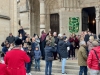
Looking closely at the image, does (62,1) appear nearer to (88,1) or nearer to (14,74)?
(88,1)

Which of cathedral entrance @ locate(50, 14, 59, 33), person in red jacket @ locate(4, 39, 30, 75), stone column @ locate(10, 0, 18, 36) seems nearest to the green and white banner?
cathedral entrance @ locate(50, 14, 59, 33)

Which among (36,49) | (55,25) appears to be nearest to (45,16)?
(55,25)

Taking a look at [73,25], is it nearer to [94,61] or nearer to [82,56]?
[82,56]

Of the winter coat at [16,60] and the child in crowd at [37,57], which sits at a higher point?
the winter coat at [16,60]

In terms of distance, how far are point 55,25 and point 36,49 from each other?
1083 centimetres

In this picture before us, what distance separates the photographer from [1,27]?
14680 mm

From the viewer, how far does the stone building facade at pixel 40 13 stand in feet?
49.9

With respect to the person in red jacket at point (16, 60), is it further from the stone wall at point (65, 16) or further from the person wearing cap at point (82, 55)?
the stone wall at point (65, 16)

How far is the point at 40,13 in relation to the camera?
2341cm

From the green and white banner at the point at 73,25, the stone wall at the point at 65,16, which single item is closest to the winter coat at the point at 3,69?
the green and white banner at the point at 73,25

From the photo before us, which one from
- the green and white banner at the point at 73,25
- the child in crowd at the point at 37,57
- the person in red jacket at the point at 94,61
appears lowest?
the child in crowd at the point at 37,57

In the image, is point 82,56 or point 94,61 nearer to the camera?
point 94,61

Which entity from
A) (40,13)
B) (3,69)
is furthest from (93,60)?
(40,13)

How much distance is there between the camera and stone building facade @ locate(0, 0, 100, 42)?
599 inches
